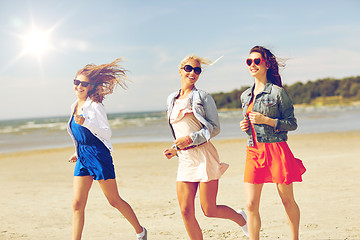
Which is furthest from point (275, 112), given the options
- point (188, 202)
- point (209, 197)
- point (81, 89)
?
point (81, 89)

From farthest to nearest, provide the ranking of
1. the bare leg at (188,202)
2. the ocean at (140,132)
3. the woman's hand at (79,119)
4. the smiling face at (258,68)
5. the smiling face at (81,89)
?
the ocean at (140,132)
the smiling face at (81,89)
the woman's hand at (79,119)
the smiling face at (258,68)
the bare leg at (188,202)

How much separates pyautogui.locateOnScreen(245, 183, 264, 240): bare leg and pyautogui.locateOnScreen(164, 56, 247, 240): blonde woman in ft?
1.04

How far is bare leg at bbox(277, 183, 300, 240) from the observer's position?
387 cm

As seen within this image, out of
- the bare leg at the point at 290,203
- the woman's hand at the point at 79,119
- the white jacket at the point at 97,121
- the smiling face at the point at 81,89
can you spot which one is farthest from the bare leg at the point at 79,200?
the bare leg at the point at 290,203

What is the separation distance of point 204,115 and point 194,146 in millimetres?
310

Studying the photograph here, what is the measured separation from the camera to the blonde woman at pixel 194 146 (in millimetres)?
3811

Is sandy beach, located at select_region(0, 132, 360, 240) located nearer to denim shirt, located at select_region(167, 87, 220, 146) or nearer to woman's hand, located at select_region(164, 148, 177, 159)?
woman's hand, located at select_region(164, 148, 177, 159)

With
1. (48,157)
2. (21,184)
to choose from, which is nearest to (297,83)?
(48,157)

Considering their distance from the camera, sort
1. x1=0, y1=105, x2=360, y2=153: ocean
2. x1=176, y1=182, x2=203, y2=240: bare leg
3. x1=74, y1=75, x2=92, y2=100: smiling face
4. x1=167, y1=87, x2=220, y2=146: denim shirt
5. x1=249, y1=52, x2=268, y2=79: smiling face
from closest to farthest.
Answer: x1=167, y1=87, x2=220, y2=146: denim shirt < x1=176, y1=182, x2=203, y2=240: bare leg < x1=249, y1=52, x2=268, y2=79: smiling face < x1=74, y1=75, x2=92, y2=100: smiling face < x1=0, y1=105, x2=360, y2=153: ocean

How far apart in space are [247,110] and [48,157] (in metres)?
13.0

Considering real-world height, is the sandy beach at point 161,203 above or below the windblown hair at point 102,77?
below

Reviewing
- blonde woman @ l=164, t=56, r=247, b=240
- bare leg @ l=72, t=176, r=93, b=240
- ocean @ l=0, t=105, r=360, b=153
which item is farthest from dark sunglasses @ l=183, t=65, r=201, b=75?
ocean @ l=0, t=105, r=360, b=153

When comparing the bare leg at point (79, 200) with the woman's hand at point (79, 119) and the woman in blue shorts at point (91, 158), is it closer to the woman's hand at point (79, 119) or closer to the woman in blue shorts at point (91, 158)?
the woman in blue shorts at point (91, 158)

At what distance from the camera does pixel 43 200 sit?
26.3 ft
